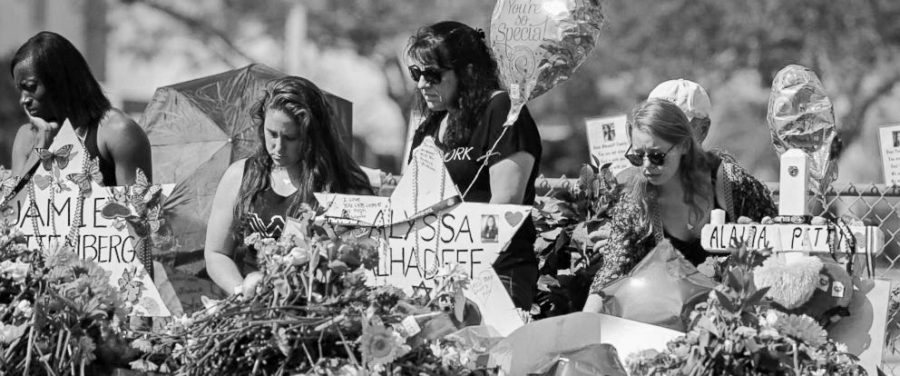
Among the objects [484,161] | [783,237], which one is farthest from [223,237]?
[783,237]

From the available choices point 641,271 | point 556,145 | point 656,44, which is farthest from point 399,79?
point 641,271

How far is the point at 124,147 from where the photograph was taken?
4.40m

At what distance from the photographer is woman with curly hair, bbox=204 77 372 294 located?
3.97 m

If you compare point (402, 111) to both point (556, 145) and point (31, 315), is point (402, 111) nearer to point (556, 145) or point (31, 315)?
point (556, 145)

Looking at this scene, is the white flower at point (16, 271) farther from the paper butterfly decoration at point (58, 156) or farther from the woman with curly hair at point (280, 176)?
the woman with curly hair at point (280, 176)

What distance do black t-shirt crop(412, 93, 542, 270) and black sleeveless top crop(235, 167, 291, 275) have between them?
0.47 meters

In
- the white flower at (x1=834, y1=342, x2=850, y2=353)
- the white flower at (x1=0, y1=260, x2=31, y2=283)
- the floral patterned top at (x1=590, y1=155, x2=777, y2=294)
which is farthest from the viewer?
the floral patterned top at (x1=590, y1=155, x2=777, y2=294)

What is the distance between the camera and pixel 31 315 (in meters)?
3.29

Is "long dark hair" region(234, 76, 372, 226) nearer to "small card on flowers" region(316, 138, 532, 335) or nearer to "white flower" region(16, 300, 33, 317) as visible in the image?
"small card on flowers" region(316, 138, 532, 335)

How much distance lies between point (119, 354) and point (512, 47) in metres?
1.63

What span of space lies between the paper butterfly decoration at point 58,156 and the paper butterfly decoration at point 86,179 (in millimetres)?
47

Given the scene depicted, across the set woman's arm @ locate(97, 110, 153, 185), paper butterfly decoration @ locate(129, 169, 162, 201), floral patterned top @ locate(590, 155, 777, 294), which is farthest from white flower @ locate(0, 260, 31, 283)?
floral patterned top @ locate(590, 155, 777, 294)

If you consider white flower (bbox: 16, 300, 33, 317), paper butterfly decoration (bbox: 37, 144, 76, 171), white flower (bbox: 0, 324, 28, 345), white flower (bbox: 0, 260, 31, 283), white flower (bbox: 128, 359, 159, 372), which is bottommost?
white flower (bbox: 128, 359, 159, 372)

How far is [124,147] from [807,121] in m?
2.01
